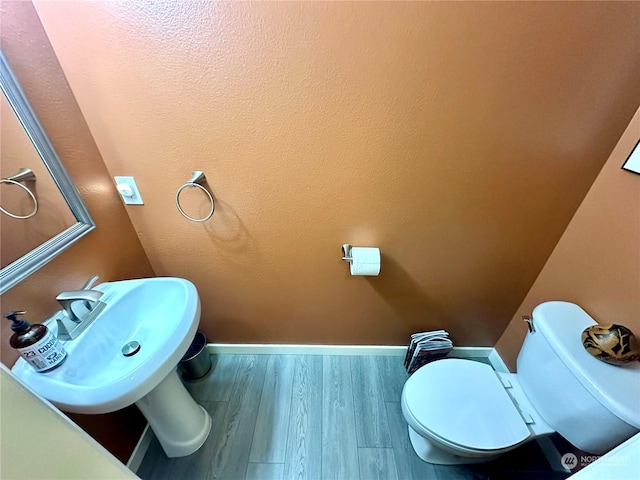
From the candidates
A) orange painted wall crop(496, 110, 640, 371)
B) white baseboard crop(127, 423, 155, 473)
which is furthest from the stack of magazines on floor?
white baseboard crop(127, 423, 155, 473)

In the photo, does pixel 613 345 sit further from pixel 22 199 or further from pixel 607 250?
pixel 22 199

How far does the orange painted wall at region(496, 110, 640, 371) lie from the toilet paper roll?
79 cm

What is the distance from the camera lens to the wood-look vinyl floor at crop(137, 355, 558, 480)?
118cm

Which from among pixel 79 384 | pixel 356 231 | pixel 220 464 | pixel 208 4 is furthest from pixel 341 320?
pixel 208 4

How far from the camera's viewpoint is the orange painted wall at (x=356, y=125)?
82 cm

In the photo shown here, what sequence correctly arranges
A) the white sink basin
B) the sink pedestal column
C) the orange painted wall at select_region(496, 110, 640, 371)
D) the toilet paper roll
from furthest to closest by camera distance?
1. the toilet paper roll
2. the sink pedestal column
3. the orange painted wall at select_region(496, 110, 640, 371)
4. the white sink basin

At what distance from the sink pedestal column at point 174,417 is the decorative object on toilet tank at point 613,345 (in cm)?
144

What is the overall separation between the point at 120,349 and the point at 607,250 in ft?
5.85

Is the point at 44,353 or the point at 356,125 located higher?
the point at 356,125

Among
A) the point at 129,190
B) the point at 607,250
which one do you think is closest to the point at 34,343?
the point at 129,190

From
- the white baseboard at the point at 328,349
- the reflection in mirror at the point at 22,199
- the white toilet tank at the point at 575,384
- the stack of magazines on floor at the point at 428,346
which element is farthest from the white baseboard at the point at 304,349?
the reflection in mirror at the point at 22,199

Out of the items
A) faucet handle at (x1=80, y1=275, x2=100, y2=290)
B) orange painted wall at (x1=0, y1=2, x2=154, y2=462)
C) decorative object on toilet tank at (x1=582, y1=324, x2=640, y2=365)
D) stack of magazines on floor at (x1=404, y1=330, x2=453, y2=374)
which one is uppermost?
orange painted wall at (x1=0, y1=2, x2=154, y2=462)

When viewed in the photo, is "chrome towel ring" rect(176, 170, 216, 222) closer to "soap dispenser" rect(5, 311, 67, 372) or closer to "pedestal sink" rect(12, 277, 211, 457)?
"pedestal sink" rect(12, 277, 211, 457)

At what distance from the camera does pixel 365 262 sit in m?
1.16
